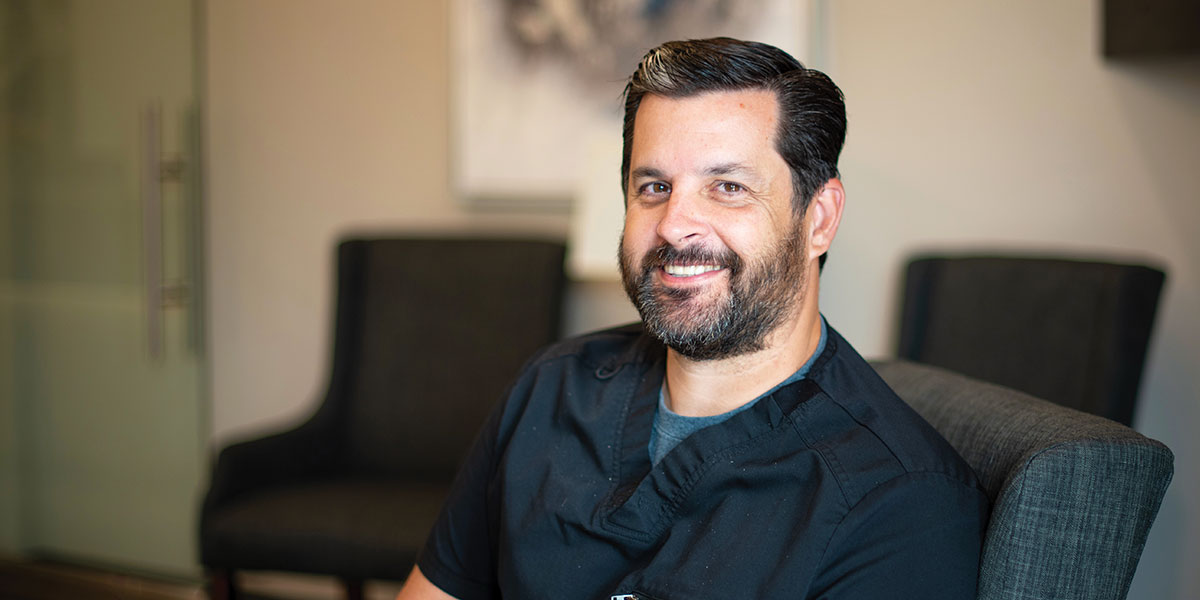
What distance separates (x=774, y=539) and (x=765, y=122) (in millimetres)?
497

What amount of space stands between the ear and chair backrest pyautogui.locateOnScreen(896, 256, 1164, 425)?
2.60 feet

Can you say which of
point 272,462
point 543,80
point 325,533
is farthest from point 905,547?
point 543,80

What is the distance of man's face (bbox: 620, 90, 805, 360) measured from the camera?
1.26 m

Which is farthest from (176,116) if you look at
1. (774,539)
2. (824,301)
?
(774,539)

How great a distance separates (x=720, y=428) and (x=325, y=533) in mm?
1263

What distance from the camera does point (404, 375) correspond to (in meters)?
2.71

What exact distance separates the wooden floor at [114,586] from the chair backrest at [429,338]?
686mm

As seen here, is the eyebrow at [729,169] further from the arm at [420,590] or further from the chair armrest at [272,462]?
the chair armrest at [272,462]

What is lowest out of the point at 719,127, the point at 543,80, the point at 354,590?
the point at 354,590

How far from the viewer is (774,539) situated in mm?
1092

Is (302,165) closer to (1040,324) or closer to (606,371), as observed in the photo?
(606,371)

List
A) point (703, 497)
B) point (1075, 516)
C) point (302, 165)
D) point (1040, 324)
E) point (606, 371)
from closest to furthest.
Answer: point (1075, 516) → point (703, 497) → point (606, 371) → point (1040, 324) → point (302, 165)

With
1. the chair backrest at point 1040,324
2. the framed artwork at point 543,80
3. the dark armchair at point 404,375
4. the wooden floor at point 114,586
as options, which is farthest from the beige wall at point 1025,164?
the wooden floor at point 114,586

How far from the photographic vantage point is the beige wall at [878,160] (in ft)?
7.14
